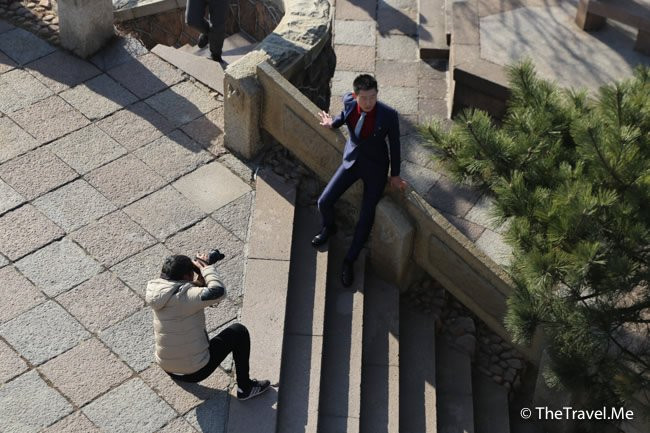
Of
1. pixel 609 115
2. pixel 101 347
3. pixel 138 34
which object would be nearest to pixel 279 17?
pixel 138 34

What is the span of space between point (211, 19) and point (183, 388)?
456 centimetres

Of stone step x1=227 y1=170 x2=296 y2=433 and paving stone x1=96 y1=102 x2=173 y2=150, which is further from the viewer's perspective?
paving stone x1=96 y1=102 x2=173 y2=150

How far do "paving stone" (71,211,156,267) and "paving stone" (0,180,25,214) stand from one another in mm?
597

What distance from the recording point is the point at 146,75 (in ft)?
31.8

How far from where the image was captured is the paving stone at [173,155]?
877 centimetres

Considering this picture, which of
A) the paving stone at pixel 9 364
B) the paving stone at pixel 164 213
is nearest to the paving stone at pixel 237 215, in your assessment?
the paving stone at pixel 164 213

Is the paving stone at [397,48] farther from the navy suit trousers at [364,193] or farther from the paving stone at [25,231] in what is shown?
the paving stone at [25,231]

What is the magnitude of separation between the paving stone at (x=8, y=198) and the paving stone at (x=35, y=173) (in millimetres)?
38

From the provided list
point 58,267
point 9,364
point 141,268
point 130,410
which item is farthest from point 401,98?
point 9,364

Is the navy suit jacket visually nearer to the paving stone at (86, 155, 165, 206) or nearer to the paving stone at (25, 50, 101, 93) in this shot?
the paving stone at (86, 155, 165, 206)

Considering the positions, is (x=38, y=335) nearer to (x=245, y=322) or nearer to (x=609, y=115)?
(x=245, y=322)

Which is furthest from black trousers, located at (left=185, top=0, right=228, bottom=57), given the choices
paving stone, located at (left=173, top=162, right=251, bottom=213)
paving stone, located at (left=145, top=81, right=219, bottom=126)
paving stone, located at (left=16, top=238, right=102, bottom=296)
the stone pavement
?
paving stone, located at (left=16, top=238, right=102, bottom=296)

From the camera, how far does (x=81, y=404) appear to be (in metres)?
6.94

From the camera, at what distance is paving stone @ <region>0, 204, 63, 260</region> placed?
26.1 feet
